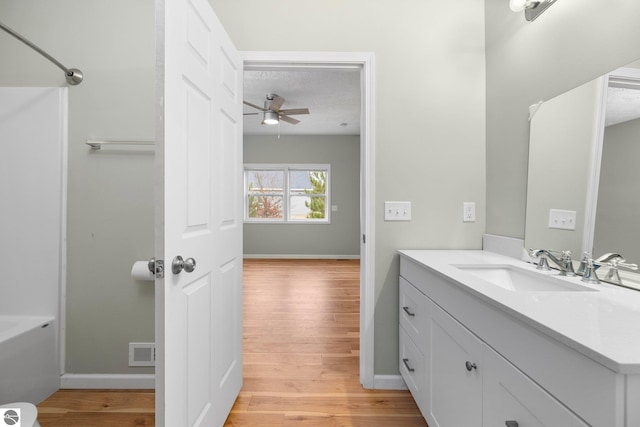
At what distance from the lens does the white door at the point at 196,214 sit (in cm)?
98

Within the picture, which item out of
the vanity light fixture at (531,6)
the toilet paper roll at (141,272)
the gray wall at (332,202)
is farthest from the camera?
the gray wall at (332,202)

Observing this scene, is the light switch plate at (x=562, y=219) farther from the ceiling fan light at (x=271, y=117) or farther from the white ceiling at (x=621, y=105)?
the ceiling fan light at (x=271, y=117)

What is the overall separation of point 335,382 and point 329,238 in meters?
4.73

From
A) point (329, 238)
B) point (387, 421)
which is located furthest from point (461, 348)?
point (329, 238)

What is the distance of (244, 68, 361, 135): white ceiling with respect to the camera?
358 centimetres

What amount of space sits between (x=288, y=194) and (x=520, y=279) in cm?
554

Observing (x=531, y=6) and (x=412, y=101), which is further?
(x=412, y=101)

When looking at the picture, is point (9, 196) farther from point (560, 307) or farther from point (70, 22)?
point (560, 307)

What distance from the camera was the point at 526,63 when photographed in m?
1.57

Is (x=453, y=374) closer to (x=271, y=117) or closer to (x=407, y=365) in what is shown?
(x=407, y=365)

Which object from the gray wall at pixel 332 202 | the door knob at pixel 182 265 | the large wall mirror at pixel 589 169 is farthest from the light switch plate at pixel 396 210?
the gray wall at pixel 332 202

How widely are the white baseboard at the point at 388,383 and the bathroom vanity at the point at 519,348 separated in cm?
32

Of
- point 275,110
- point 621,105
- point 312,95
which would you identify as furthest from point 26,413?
point 312,95

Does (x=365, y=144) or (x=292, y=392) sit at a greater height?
(x=365, y=144)
